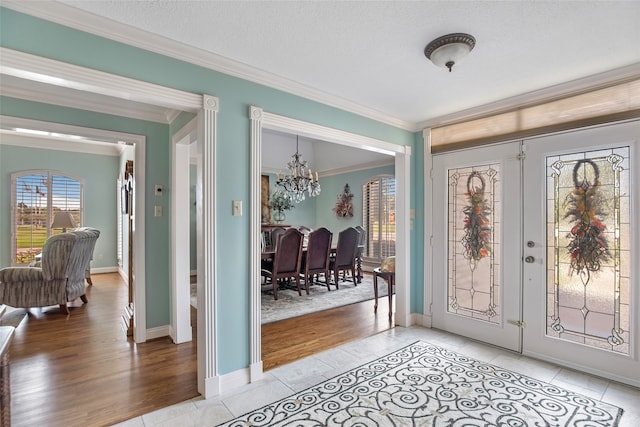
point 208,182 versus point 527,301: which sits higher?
point 208,182

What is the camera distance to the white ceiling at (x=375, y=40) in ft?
5.64

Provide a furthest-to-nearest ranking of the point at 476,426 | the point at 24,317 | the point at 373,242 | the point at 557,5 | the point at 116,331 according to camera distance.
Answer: the point at 373,242
the point at 24,317
the point at 116,331
the point at 476,426
the point at 557,5

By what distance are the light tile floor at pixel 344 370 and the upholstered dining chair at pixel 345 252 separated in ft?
7.56

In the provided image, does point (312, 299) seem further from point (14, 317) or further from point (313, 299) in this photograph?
point (14, 317)

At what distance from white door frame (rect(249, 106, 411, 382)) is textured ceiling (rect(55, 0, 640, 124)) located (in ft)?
1.30

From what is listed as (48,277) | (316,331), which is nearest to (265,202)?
(48,277)

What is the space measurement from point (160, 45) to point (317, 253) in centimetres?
397

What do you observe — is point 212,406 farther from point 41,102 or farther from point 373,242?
point 373,242

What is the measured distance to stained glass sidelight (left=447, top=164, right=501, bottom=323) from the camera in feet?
10.4

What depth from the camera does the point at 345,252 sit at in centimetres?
579

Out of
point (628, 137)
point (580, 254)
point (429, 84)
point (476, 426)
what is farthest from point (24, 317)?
point (628, 137)

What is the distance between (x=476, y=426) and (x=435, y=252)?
1.96m

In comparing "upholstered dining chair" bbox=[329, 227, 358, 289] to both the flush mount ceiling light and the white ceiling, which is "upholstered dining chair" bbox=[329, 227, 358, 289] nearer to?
the white ceiling

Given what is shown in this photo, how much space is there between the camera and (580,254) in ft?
8.64
